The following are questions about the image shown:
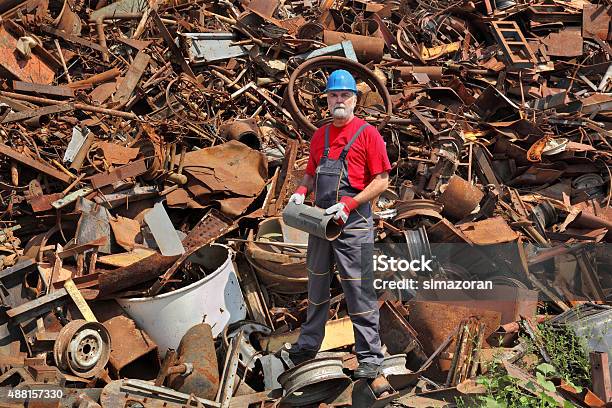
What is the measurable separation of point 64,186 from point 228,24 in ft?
11.8

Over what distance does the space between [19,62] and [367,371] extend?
5405mm

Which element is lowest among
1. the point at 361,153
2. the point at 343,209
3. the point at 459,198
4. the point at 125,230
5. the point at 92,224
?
the point at 459,198

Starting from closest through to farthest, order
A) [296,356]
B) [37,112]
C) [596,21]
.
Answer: [296,356]
[37,112]
[596,21]

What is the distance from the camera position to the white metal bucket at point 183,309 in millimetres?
5289

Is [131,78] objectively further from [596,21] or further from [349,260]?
[596,21]

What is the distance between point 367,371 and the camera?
4.76 meters

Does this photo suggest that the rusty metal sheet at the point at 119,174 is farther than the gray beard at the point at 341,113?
Yes

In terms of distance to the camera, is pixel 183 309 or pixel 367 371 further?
pixel 183 309

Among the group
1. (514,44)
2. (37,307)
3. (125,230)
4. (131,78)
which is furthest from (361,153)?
(514,44)

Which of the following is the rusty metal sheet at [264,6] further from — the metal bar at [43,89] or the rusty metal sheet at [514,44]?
→ the rusty metal sheet at [514,44]

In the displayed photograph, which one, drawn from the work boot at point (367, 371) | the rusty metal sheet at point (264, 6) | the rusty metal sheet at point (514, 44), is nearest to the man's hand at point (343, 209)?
the work boot at point (367, 371)

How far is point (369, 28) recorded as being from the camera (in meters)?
9.12

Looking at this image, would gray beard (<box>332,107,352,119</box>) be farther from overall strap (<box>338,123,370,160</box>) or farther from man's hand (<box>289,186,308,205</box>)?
A: man's hand (<box>289,186,308,205</box>)

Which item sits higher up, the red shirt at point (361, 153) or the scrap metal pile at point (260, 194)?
the red shirt at point (361, 153)
